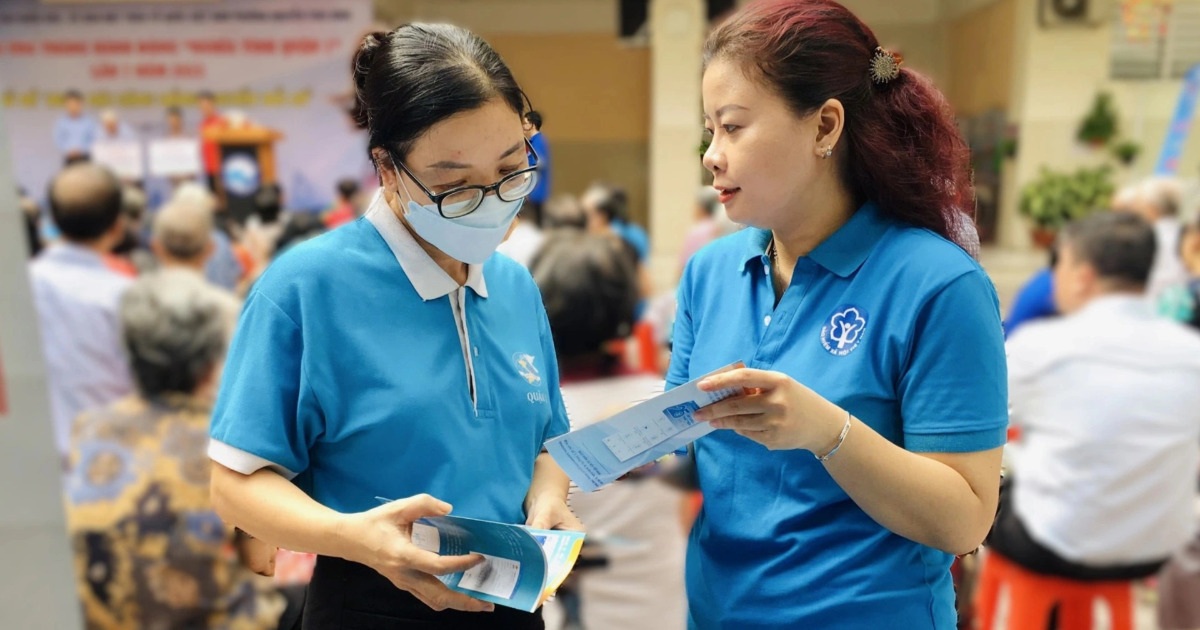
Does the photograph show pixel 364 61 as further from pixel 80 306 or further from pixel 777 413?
pixel 80 306

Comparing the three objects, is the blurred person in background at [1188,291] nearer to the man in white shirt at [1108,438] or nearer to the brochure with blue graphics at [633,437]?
the man in white shirt at [1108,438]

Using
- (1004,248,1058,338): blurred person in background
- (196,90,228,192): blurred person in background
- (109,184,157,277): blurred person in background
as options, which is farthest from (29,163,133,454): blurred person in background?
(196,90,228,192): blurred person in background

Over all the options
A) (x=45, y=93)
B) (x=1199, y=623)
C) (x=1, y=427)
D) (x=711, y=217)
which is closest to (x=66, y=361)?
(x=1, y=427)

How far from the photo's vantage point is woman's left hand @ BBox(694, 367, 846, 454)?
1.06 metres

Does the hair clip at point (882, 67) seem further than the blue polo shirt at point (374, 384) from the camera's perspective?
Yes

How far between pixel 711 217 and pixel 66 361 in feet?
14.1

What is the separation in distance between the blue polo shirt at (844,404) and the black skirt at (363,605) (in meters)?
0.38

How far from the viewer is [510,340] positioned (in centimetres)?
135

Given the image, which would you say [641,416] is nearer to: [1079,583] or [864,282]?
[864,282]

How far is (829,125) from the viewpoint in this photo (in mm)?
1246

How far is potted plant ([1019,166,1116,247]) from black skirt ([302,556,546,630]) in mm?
10735

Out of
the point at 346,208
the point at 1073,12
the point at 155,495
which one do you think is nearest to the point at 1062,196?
the point at 1073,12

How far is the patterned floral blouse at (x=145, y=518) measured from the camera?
237 centimetres

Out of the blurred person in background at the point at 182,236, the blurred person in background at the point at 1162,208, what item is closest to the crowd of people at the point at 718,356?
the blurred person in background at the point at 182,236
